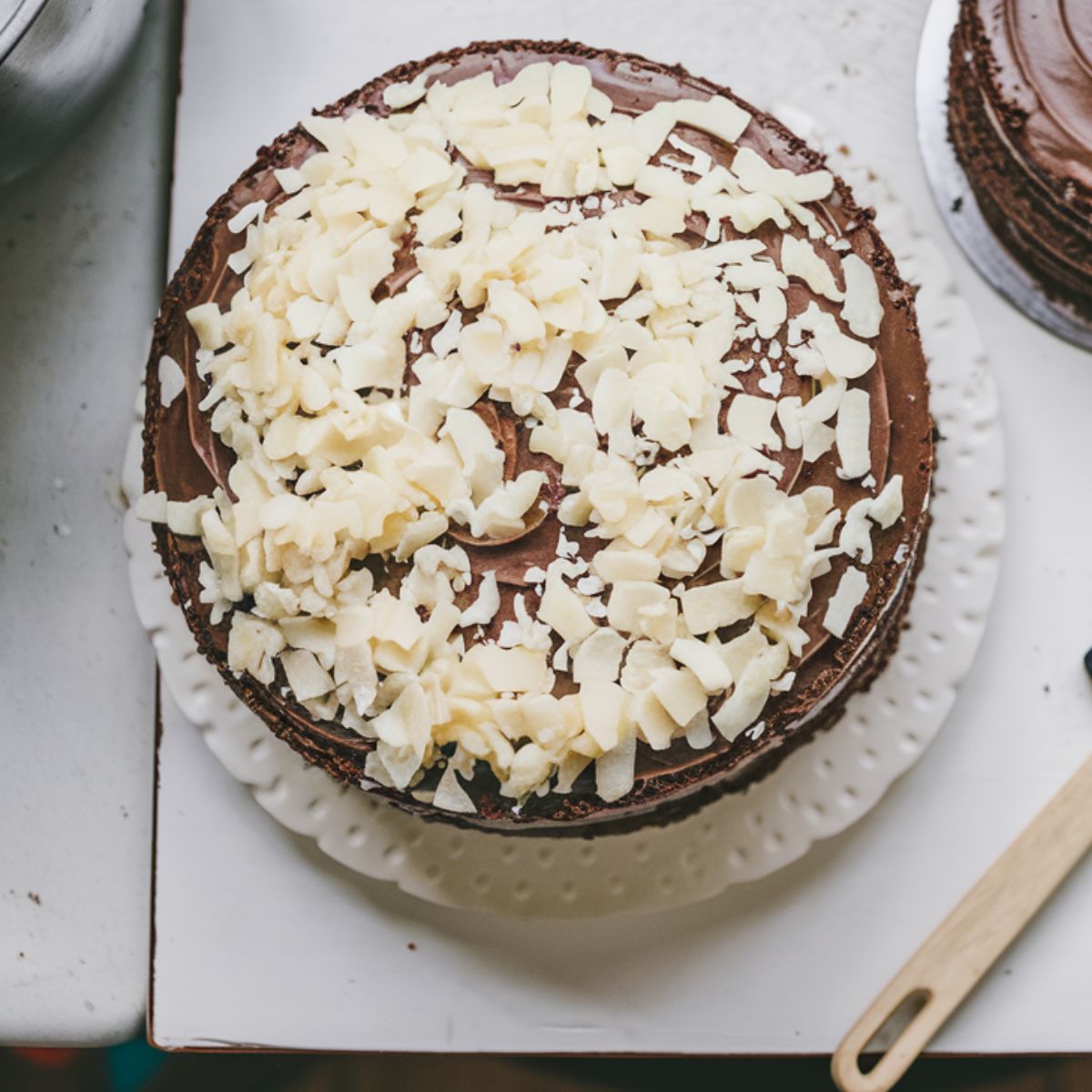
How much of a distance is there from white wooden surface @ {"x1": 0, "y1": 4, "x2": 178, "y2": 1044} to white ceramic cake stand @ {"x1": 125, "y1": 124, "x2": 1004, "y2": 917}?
20 cm

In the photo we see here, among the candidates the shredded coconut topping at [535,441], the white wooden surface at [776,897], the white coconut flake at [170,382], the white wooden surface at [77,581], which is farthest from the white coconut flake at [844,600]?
the white wooden surface at [77,581]

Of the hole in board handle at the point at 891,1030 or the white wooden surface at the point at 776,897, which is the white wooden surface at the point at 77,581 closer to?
the white wooden surface at the point at 776,897

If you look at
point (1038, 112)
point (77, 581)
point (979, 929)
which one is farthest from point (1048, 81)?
point (77, 581)

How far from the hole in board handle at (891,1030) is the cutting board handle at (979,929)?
18mm

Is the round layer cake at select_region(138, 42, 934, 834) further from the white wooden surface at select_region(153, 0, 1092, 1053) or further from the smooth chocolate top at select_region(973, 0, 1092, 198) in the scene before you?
the white wooden surface at select_region(153, 0, 1092, 1053)

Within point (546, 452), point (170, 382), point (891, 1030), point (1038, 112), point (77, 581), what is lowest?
point (77, 581)

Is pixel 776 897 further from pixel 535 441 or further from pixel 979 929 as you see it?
pixel 535 441

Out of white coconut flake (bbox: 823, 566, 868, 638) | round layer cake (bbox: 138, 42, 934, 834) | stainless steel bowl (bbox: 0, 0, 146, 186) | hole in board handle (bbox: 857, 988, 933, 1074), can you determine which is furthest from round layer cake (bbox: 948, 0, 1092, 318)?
stainless steel bowl (bbox: 0, 0, 146, 186)

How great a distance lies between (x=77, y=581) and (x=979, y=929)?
1.26 metres

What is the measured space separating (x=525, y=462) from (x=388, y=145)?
14.0 inches

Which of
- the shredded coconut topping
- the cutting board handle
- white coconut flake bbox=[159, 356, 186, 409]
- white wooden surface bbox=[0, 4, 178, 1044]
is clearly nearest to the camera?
the shredded coconut topping

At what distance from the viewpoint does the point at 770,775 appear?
1446 mm

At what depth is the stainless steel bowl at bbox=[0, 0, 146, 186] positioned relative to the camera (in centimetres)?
127

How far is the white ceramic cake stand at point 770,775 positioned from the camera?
1.44 metres
